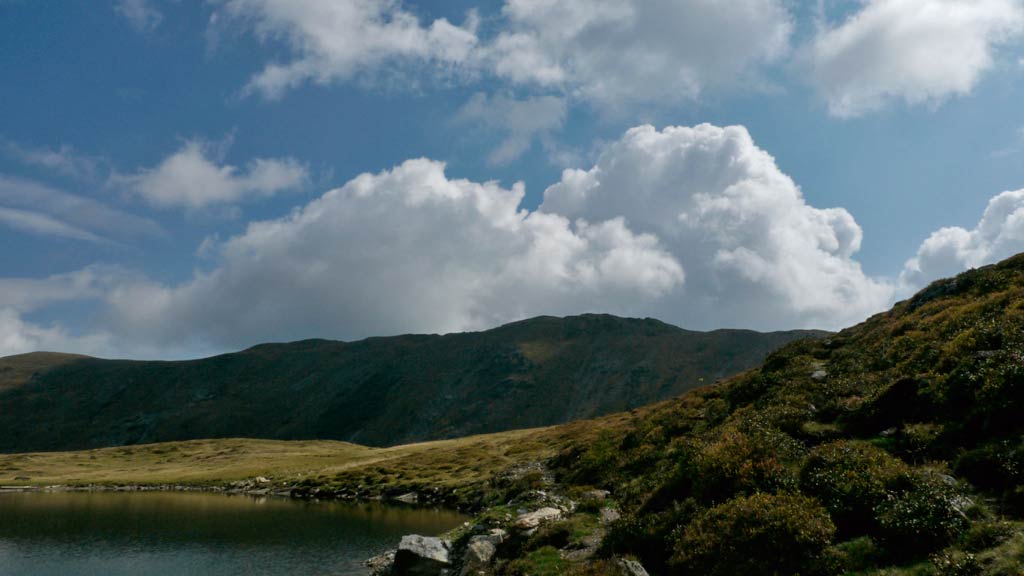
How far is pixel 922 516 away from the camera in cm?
1727

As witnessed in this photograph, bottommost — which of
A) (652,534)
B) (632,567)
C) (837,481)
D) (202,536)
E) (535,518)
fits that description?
(202,536)

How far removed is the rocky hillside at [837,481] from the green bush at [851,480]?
6 cm

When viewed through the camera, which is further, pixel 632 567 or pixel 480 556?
pixel 480 556

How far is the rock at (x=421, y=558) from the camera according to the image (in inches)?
1260

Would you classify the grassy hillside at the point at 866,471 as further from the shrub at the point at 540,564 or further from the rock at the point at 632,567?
the shrub at the point at 540,564

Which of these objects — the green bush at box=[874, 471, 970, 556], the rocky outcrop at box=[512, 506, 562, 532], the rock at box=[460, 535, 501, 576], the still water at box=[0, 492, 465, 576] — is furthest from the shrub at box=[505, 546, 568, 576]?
the still water at box=[0, 492, 465, 576]

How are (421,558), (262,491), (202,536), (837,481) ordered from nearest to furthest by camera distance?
1. (837,481)
2. (421,558)
3. (202,536)
4. (262,491)

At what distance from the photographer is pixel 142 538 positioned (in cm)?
6006

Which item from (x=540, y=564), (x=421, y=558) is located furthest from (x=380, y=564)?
(x=540, y=564)

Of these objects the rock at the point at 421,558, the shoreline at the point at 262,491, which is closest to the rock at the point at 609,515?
the rock at the point at 421,558

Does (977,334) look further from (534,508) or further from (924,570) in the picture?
(534,508)

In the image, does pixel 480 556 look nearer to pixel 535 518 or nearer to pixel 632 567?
pixel 535 518

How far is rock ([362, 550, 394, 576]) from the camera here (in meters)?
38.2

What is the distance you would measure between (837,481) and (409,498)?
7689cm
